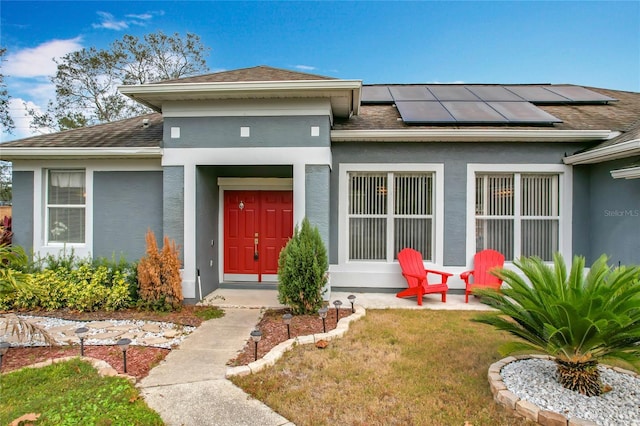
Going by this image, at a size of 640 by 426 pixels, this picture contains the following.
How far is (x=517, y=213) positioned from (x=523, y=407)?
5.28 m

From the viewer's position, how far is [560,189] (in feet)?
23.2

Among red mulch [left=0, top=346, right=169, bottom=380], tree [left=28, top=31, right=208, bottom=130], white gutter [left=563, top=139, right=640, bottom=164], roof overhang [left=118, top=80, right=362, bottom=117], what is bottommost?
red mulch [left=0, top=346, right=169, bottom=380]

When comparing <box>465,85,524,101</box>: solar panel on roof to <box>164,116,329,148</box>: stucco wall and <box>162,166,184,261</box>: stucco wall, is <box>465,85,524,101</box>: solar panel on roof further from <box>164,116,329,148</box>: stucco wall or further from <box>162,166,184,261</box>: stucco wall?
<box>162,166,184,261</box>: stucco wall

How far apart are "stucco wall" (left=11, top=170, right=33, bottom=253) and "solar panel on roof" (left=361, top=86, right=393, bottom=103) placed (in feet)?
26.2

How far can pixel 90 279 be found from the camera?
6395mm

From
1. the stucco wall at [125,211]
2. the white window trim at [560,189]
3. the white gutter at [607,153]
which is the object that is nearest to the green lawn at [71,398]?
the stucco wall at [125,211]

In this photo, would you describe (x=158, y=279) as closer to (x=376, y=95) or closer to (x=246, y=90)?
(x=246, y=90)

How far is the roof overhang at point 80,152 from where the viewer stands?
666 centimetres

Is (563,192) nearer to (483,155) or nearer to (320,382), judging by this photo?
(483,155)

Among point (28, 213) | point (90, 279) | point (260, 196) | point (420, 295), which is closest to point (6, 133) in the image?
point (28, 213)

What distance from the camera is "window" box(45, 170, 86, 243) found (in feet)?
23.9

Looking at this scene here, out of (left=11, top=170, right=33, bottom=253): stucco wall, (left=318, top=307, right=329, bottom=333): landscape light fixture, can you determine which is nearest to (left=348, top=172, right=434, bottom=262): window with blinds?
(left=318, top=307, right=329, bottom=333): landscape light fixture

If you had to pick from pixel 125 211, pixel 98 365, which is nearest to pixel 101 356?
pixel 98 365

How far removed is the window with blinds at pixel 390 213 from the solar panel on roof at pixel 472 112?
4.98 ft
